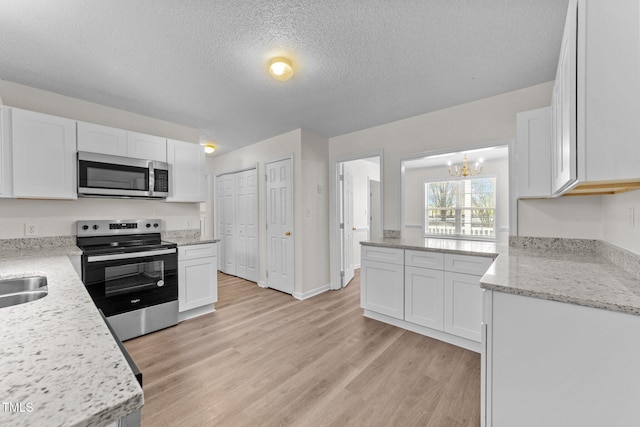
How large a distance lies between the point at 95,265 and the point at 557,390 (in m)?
3.30

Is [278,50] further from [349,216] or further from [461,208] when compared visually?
[461,208]

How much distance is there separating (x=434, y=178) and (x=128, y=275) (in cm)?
633

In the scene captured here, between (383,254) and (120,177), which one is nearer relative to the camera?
(120,177)

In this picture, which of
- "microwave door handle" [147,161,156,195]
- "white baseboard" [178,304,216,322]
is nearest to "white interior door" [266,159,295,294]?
"white baseboard" [178,304,216,322]

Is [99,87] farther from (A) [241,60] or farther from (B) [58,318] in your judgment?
(B) [58,318]

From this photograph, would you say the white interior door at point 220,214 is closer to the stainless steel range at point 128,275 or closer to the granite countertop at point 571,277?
the stainless steel range at point 128,275

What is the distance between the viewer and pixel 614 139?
109 cm

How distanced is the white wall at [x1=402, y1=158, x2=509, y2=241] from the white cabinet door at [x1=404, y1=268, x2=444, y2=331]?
10.1ft

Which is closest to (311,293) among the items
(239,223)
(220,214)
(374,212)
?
(239,223)

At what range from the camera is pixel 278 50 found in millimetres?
2035

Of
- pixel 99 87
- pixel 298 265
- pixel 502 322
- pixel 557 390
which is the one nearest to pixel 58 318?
pixel 502 322

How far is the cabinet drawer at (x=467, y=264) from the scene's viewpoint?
2.32 meters

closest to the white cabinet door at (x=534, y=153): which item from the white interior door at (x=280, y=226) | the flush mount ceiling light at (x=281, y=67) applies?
the flush mount ceiling light at (x=281, y=67)

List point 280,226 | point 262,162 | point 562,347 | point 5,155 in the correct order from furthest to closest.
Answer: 1. point 262,162
2. point 280,226
3. point 5,155
4. point 562,347
